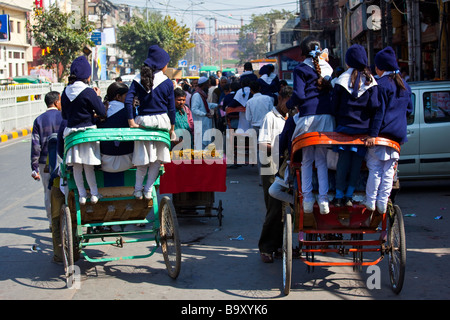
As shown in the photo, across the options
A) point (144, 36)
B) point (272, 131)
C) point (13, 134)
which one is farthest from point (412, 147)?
point (144, 36)

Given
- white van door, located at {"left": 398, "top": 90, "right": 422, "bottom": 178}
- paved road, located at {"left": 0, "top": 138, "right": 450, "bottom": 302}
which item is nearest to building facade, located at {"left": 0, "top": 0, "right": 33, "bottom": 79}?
white van door, located at {"left": 398, "top": 90, "right": 422, "bottom": 178}

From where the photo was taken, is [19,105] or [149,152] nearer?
[149,152]

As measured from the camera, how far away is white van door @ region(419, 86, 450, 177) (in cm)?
1088

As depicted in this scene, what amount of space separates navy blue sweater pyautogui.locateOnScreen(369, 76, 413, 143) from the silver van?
5.36 m

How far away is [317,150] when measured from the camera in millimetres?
5562

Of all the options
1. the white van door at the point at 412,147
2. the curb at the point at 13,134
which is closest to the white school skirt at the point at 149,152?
the white van door at the point at 412,147

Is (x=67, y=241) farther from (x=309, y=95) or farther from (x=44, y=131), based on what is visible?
(x=309, y=95)

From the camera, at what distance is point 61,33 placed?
3712 cm

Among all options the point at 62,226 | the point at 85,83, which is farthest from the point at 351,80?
the point at 62,226

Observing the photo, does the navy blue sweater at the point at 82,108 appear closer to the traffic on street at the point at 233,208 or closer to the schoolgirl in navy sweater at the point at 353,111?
the traffic on street at the point at 233,208

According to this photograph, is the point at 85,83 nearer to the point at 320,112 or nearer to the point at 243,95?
the point at 320,112

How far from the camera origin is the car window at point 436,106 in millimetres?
10875

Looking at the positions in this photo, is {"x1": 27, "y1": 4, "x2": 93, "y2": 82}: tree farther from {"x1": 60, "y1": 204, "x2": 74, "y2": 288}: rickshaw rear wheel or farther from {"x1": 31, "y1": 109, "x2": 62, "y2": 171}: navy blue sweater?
{"x1": 60, "y1": 204, "x2": 74, "y2": 288}: rickshaw rear wheel

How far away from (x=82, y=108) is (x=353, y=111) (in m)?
2.60
